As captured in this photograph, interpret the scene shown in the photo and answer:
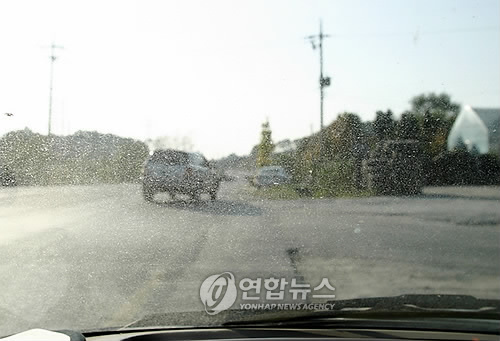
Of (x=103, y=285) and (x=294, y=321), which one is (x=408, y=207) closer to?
(x=294, y=321)

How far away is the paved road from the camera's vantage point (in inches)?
159

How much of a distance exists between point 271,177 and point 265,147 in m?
0.29

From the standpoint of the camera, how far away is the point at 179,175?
555 cm

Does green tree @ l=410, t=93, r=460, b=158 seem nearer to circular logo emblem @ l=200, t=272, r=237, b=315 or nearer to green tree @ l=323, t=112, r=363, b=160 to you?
green tree @ l=323, t=112, r=363, b=160

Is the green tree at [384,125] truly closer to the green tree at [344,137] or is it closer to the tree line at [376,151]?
the tree line at [376,151]

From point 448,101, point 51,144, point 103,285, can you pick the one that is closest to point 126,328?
point 103,285

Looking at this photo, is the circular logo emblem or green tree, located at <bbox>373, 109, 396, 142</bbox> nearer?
the circular logo emblem

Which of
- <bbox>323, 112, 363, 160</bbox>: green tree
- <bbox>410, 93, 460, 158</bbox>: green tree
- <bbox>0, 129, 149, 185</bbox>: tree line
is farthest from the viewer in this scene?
<bbox>0, 129, 149, 185</bbox>: tree line

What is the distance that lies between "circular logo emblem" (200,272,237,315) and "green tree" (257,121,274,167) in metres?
1.15

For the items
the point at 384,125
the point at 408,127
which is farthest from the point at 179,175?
the point at 408,127

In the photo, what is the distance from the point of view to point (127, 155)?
5367mm

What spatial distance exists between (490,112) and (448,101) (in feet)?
1.00

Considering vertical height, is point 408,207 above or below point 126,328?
above
